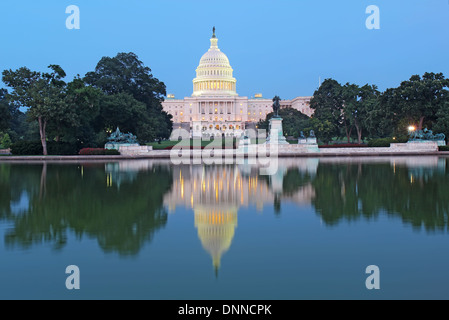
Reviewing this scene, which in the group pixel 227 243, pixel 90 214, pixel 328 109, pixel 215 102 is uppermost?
A: pixel 215 102

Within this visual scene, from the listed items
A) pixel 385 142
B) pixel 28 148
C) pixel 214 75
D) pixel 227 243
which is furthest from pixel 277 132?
pixel 214 75

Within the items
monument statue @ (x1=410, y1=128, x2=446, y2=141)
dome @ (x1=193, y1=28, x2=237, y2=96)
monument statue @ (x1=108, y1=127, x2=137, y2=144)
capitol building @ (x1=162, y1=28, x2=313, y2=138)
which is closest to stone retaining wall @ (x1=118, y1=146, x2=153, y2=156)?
monument statue @ (x1=108, y1=127, x2=137, y2=144)

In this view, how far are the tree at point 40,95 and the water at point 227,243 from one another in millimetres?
29408

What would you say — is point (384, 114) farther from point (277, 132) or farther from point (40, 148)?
point (40, 148)

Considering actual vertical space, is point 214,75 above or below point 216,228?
above

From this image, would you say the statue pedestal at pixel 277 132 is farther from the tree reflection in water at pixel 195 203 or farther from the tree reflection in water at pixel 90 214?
the tree reflection in water at pixel 90 214

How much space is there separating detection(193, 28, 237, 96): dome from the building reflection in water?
120 metres

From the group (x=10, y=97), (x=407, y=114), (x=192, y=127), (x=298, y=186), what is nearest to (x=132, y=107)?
(x=10, y=97)

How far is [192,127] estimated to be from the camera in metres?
136

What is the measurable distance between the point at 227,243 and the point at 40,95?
40.4 metres

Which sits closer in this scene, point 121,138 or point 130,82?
point 121,138

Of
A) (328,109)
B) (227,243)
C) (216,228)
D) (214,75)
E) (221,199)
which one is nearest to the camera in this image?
(227,243)

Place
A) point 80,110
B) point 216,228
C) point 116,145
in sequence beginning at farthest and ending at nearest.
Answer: point 80,110 < point 116,145 < point 216,228

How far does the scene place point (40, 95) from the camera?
4350 cm
